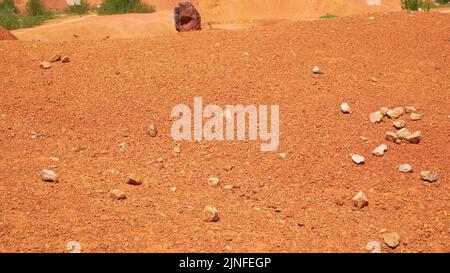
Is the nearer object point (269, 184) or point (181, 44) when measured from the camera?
point (269, 184)

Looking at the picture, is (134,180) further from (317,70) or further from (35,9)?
(35,9)

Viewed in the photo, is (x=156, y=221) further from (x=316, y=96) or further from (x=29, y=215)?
(x=316, y=96)

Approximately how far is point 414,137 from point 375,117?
0.45 meters

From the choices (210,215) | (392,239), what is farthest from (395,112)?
(210,215)

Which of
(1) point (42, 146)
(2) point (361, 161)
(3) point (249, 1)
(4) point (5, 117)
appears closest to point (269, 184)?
(2) point (361, 161)

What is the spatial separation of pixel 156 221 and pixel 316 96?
2451 mm

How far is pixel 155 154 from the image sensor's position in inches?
185

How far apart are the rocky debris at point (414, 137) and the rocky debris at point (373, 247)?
5.07 feet

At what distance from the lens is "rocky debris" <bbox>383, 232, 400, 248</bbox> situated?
361cm

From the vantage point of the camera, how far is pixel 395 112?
5.24 m

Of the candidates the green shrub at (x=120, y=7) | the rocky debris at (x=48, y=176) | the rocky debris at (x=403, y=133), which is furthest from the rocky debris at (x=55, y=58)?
the green shrub at (x=120, y=7)

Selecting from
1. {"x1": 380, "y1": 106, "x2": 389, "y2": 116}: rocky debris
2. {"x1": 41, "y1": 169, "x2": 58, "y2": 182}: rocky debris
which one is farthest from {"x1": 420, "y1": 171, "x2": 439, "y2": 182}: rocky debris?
{"x1": 41, "y1": 169, "x2": 58, "y2": 182}: rocky debris

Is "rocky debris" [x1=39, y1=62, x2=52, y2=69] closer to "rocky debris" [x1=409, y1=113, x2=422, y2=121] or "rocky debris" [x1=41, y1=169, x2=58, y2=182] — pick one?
"rocky debris" [x1=41, y1=169, x2=58, y2=182]

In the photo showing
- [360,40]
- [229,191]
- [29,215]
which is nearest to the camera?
[29,215]
